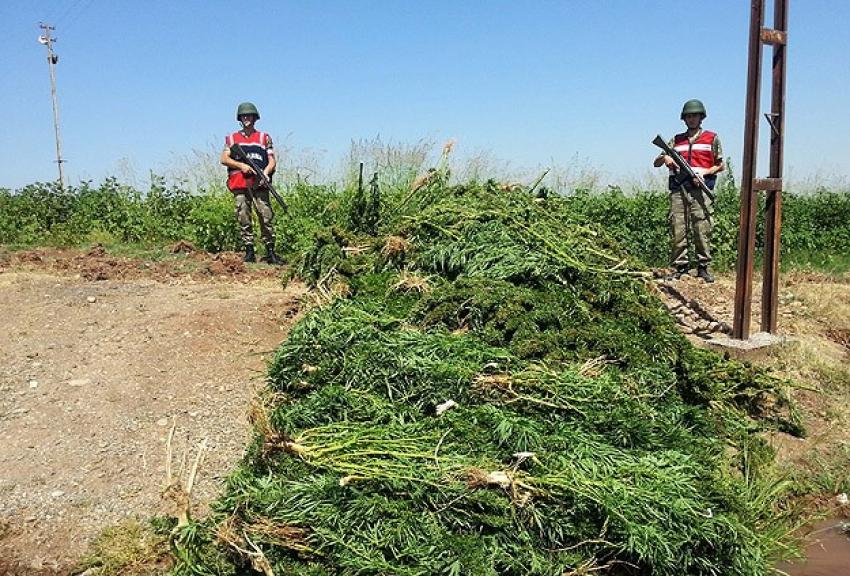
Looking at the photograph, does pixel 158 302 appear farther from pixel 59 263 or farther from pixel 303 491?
pixel 303 491

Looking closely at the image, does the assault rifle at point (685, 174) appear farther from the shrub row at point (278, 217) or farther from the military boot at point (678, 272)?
the shrub row at point (278, 217)

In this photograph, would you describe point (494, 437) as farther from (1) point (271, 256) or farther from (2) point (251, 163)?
(1) point (271, 256)

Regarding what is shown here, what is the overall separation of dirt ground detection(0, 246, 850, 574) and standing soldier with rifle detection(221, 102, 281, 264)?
3.97 feet

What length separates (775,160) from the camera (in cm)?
567

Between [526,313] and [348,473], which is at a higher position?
[526,313]

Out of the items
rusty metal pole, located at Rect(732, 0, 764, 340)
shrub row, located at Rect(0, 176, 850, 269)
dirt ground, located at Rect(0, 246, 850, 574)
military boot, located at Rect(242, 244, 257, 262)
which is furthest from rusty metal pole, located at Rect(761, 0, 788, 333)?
military boot, located at Rect(242, 244, 257, 262)

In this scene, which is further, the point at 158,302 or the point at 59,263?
the point at 59,263

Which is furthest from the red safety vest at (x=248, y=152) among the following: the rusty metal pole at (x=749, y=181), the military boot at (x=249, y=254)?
the rusty metal pole at (x=749, y=181)

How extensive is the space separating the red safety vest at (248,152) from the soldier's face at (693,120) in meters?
5.02

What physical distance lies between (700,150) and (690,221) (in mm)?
785

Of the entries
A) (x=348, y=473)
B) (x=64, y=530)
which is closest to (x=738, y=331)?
(x=348, y=473)

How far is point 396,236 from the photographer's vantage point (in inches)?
179

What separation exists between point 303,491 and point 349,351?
88 cm

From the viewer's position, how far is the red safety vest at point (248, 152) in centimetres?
927
